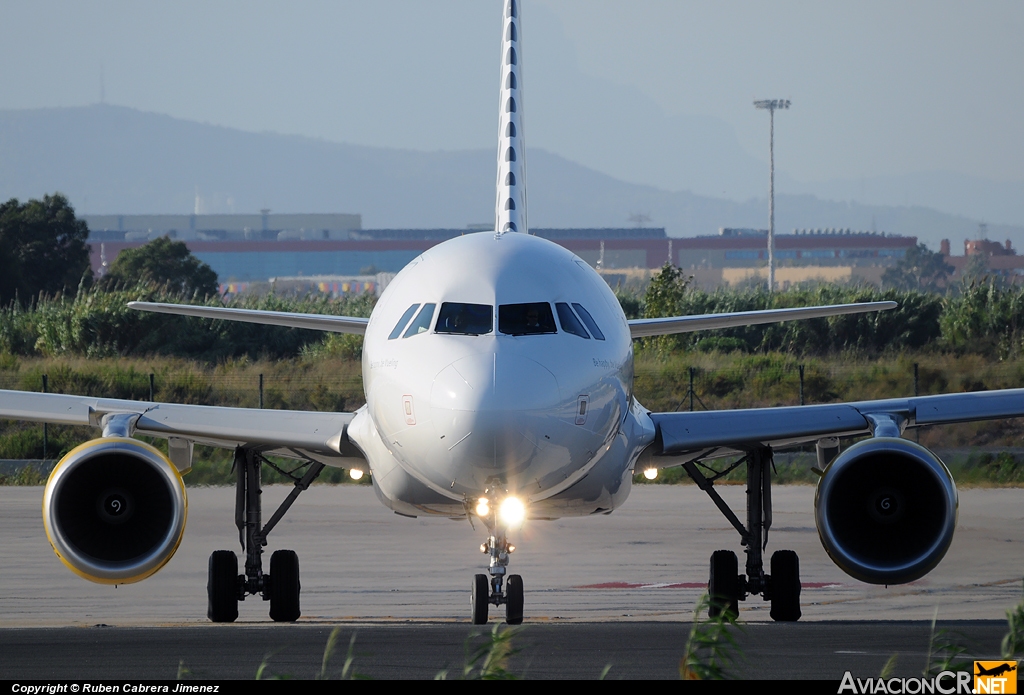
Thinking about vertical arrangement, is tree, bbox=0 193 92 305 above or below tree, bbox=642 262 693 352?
above

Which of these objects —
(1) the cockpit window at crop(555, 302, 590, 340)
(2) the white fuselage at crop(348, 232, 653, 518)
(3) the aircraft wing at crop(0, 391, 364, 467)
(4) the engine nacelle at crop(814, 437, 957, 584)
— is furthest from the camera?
(3) the aircraft wing at crop(0, 391, 364, 467)

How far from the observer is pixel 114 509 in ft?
43.2

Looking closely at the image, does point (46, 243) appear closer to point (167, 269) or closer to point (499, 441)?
point (167, 269)

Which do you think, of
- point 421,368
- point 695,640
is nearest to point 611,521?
point 421,368

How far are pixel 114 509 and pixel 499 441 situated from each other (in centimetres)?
455

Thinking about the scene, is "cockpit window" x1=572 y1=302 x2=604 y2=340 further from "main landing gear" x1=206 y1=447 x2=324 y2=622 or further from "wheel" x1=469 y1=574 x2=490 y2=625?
"main landing gear" x1=206 y1=447 x2=324 y2=622

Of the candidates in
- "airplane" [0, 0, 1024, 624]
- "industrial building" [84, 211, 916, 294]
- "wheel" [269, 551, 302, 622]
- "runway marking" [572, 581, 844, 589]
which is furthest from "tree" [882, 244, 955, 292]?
"wheel" [269, 551, 302, 622]

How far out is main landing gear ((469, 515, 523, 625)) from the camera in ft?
39.0

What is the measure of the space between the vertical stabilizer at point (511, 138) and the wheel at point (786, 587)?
469 centimetres

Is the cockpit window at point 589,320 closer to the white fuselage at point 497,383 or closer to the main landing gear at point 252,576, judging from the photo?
the white fuselage at point 497,383

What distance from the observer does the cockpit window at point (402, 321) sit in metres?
11.9

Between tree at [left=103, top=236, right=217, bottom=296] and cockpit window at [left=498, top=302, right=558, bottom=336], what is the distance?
65349 mm

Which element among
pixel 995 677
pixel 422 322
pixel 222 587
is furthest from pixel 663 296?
pixel 995 677

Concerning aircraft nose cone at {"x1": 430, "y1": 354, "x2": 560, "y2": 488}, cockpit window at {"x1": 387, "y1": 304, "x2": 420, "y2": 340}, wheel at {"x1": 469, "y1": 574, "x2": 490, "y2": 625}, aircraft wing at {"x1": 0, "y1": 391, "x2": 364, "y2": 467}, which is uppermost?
cockpit window at {"x1": 387, "y1": 304, "x2": 420, "y2": 340}
